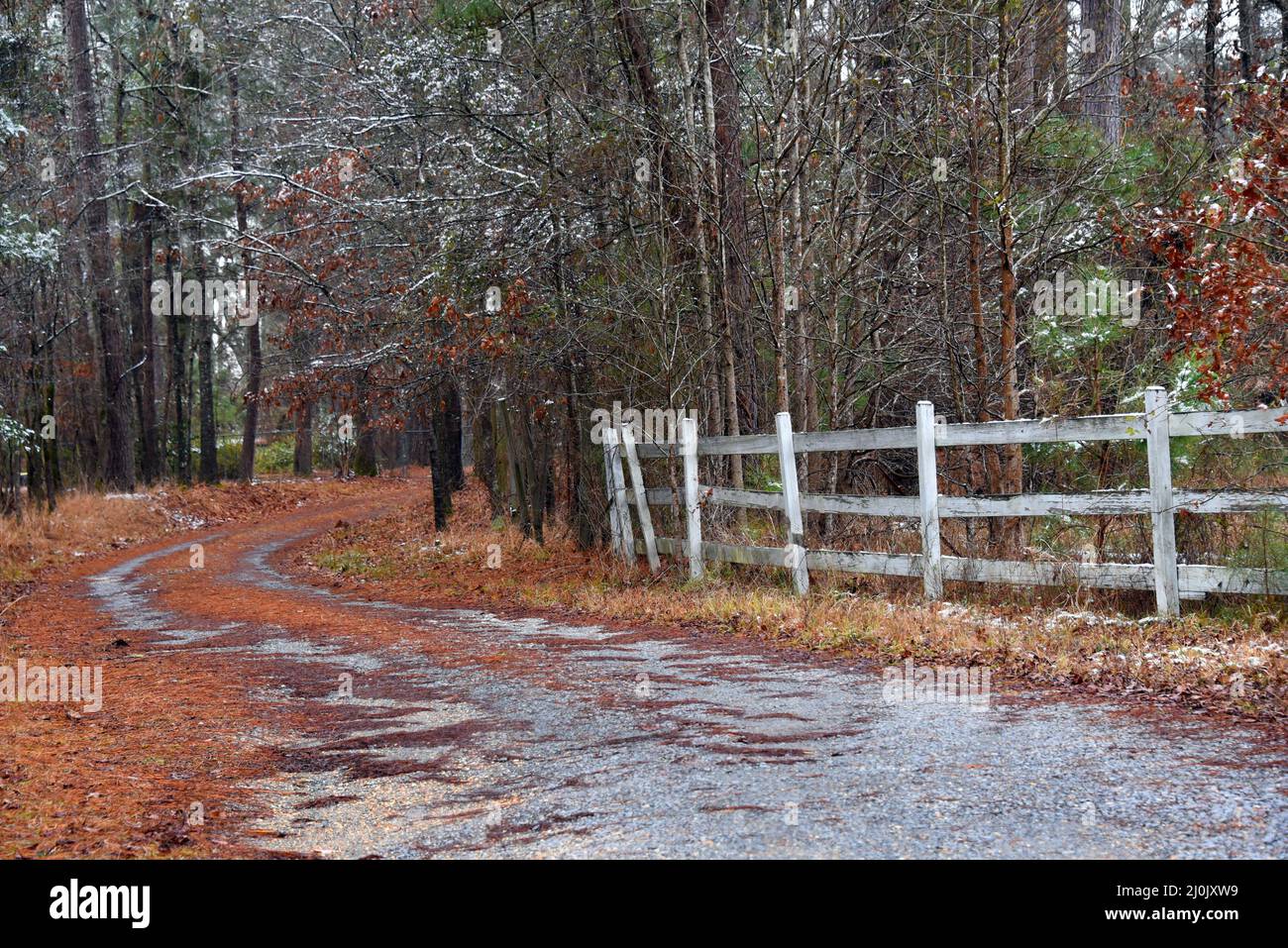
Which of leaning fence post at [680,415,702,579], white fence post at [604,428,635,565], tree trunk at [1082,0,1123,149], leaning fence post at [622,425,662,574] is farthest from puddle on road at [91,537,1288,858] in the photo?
tree trunk at [1082,0,1123,149]

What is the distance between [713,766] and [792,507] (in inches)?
245

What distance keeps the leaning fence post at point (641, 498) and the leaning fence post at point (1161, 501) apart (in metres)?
6.67

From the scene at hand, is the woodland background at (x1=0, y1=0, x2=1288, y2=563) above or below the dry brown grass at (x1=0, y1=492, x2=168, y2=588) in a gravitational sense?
above

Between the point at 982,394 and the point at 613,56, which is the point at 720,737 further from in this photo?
the point at 613,56

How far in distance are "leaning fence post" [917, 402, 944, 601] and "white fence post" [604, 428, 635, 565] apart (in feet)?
17.0

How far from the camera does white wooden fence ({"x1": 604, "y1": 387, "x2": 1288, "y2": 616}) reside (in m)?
8.82

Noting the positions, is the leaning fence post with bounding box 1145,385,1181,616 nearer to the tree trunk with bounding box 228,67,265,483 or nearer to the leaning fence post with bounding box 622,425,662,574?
the leaning fence post with bounding box 622,425,662,574

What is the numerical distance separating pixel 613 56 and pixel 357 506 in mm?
21708

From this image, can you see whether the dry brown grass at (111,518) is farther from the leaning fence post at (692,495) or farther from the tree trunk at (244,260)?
the leaning fence post at (692,495)

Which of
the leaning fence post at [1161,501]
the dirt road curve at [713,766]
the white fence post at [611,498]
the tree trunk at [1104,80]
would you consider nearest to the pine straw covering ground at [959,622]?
the leaning fence post at [1161,501]

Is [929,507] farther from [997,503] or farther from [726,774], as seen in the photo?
[726,774]

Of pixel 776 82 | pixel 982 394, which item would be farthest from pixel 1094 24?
pixel 982 394

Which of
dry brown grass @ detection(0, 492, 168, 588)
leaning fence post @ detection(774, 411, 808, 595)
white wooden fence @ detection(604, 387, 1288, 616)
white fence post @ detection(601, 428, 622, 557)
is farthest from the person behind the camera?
dry brown grass @ detection(0, 492, 168, 588)

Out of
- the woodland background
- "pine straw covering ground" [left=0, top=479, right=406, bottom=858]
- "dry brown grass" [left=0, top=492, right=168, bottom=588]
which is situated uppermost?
the woodland background
